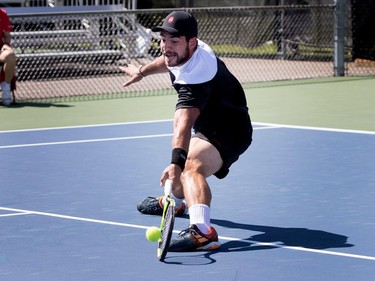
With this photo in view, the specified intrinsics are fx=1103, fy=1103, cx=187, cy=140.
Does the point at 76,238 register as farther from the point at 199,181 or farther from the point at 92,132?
the point at 92,132

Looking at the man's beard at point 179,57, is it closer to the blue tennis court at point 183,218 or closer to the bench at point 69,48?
the blue tennis court at point 183,218

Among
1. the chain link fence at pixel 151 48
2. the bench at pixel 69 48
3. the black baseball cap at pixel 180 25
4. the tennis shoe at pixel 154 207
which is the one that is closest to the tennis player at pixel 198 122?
the black baseball cap at pixel 180 25

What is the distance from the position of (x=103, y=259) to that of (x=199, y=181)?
0.85 meters

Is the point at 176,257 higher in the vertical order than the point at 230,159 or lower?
lower

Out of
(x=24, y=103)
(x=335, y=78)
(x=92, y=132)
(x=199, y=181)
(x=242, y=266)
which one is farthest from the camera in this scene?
(x=335, y=78)

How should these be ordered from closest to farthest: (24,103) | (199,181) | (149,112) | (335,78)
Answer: (199,181) < (149,112) < (24,103) < (335,78)

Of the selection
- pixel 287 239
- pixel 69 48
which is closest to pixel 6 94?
pixel 69 48

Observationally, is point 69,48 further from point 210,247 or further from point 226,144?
point 210,247

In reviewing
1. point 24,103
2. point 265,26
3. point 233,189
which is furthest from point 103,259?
point 265,26

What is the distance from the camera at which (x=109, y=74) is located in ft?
63.1

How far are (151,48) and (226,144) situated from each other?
14.0 meters

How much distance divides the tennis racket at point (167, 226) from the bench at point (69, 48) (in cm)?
1218

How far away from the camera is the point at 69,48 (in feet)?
66.5

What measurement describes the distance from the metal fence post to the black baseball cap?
1137 cm
